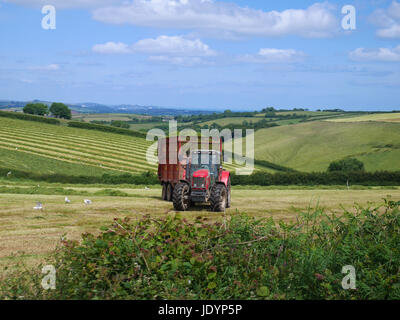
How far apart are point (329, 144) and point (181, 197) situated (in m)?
67.6

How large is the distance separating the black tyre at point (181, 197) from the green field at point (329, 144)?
161ft

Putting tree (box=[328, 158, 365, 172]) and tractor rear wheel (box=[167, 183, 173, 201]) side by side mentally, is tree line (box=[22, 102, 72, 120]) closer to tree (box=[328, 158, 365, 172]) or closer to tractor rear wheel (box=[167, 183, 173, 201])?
tree (box=[328, 158, 365, 172])

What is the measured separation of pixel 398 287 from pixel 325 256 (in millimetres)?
1013

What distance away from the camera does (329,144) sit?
267 ft

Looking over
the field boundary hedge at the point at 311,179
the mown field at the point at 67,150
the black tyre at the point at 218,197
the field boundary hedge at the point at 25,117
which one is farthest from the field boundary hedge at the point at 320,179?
the field boundary hedge at the point at 25,117

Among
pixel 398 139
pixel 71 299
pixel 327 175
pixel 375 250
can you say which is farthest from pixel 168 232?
pixel 398 139

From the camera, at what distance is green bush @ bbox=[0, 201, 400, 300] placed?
18.9 ft

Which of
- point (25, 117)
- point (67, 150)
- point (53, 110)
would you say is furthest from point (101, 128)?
point (53, 110)

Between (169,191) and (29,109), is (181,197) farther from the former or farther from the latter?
(29,109)

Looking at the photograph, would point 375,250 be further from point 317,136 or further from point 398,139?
point 317,136

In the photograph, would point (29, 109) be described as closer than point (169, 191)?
No

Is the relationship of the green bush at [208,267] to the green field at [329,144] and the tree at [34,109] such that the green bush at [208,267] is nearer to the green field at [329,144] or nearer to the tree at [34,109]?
the green field at [329,144]
